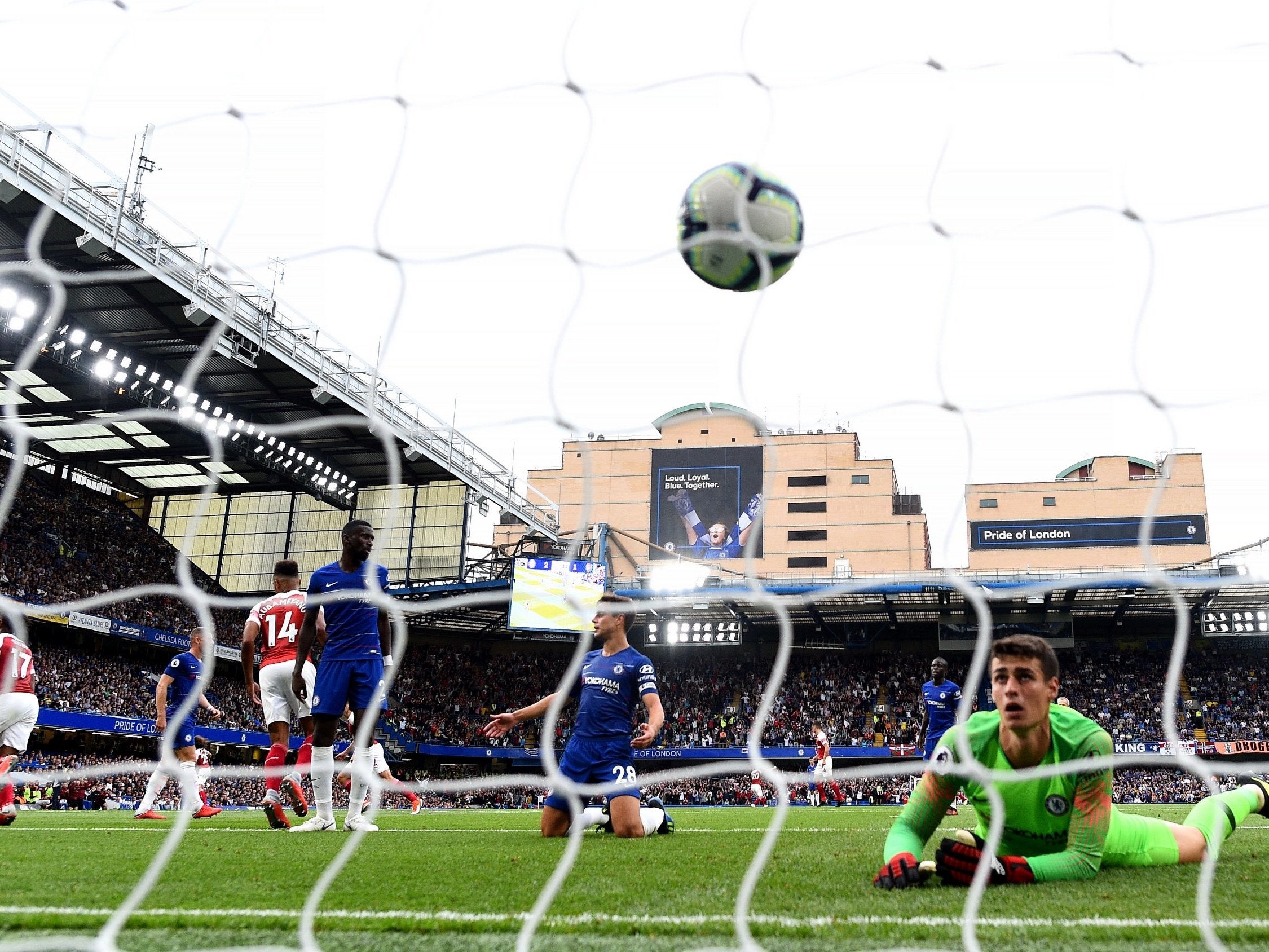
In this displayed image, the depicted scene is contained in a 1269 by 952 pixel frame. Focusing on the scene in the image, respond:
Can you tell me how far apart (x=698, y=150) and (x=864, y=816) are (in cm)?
744

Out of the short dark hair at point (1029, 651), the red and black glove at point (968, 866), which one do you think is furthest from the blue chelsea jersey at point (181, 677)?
the short dark hair at point (1029, 651)

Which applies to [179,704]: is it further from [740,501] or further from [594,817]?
[740,501]

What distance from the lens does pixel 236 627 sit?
28.7 metres

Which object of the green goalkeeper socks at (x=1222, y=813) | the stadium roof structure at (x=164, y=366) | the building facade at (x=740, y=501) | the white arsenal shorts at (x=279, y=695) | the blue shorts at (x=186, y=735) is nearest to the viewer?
the green goalkeeper socks at (x=1222, y=813)

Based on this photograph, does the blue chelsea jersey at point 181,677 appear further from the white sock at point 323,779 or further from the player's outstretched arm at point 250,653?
the white sock at point 323,779

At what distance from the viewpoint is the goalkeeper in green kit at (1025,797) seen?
3.15 meters

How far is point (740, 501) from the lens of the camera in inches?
1437

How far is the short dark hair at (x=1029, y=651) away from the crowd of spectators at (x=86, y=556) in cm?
2136

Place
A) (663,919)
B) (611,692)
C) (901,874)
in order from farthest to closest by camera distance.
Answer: (611,692), (901,874), (663,919)

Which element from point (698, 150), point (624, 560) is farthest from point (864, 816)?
point (624, 560)

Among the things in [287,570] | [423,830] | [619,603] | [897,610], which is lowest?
[423,830]


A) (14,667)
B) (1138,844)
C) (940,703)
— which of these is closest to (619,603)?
(1138,844)

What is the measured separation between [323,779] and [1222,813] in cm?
438

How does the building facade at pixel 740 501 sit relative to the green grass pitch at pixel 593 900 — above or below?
above
